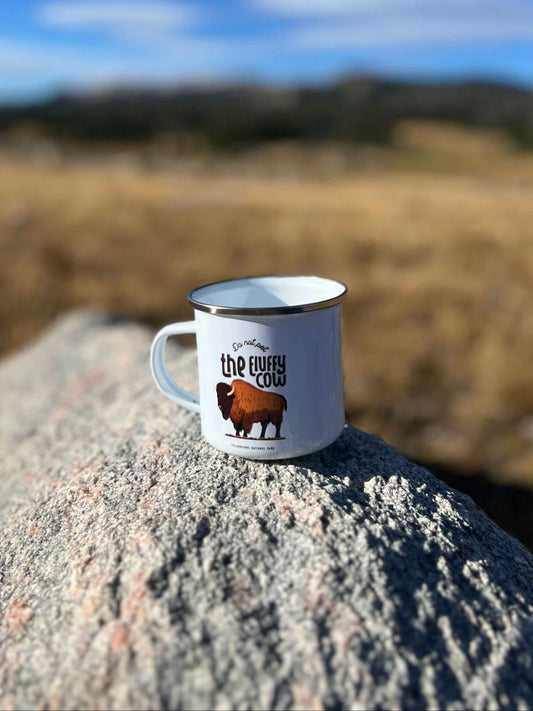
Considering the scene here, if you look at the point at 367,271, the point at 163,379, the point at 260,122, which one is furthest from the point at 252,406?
the point at 260,122

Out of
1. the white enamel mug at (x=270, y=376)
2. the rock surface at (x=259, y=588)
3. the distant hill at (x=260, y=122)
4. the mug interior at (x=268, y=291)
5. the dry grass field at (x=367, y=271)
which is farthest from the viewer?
the distant hill at (x=260, y=122)

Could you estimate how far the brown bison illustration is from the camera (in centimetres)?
200

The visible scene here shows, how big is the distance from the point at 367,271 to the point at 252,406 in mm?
6895

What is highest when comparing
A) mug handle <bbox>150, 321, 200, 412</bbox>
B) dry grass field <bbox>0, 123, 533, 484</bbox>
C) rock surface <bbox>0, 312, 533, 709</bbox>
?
mug handle <bbox>150, 321, 200, 412</bbox>

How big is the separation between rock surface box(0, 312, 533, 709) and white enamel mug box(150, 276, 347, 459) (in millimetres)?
140

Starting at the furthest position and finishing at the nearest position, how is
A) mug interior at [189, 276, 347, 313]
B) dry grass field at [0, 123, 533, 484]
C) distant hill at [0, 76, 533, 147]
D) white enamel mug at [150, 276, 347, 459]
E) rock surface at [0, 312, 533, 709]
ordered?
distant hill at [0, 76, 533, 147], dry grass field at [0, 123, 533, 484], mug interior at [189, 276, 347, 313], white enamel mug at [150, 276, 347, 459], rock surface at [0, 312, 533, 709]

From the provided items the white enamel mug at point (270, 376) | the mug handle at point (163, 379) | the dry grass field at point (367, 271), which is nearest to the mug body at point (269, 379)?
the white enamel mug at point (270, 376)

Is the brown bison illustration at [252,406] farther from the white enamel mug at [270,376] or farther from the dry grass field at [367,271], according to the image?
the dry grass field at [367,271]

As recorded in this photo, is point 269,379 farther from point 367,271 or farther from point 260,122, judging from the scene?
point 260,122

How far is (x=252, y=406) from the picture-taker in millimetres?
1995

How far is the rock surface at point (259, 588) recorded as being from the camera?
1492 millimetres

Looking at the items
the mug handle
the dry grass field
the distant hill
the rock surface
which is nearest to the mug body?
the rock surface

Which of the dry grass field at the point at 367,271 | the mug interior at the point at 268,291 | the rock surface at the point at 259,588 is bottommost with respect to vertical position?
the dry grass field at the point at 367,271

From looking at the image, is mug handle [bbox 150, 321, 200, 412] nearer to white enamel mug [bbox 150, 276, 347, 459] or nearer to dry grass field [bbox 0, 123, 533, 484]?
white enamel mug [bbox 150, 276, 347, 459]
